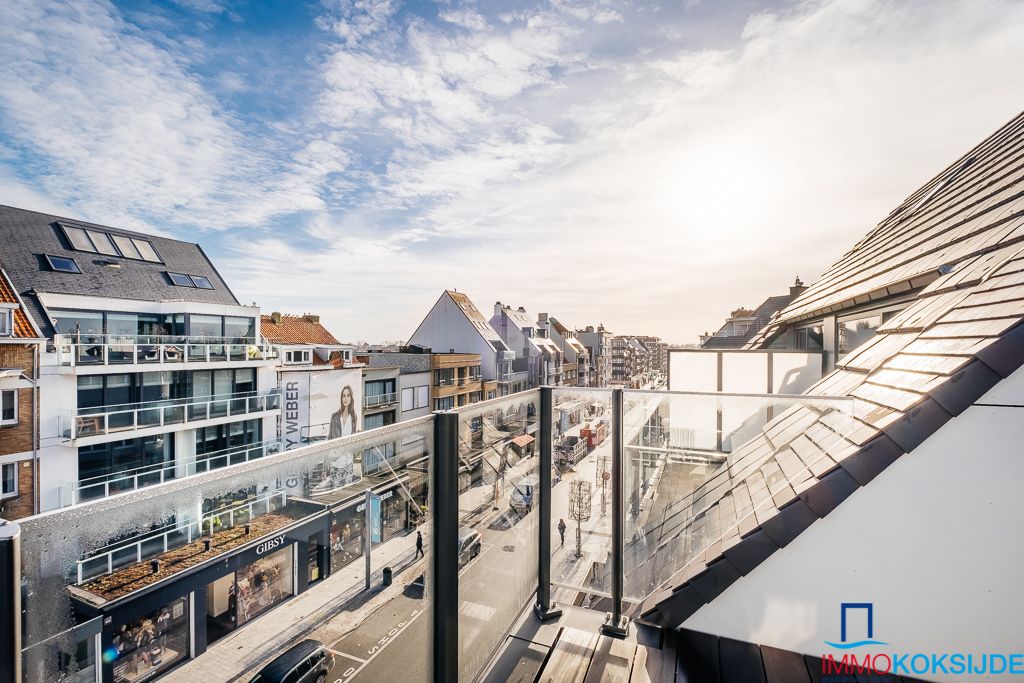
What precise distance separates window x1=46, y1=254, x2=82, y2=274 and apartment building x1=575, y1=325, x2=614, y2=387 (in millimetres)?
40319

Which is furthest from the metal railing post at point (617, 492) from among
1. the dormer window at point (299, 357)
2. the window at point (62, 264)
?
the dormer window at point (299, 357)

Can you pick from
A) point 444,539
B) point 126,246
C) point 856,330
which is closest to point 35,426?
point 126,246

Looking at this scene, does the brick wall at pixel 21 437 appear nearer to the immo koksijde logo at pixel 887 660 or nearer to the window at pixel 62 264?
the window at pixel 62 264

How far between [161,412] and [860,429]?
16.2 meters

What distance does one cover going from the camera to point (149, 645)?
708 mm

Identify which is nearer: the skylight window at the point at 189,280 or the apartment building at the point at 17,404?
the apartment building at the point at 17,404

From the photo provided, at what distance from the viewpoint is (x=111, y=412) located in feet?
39.9

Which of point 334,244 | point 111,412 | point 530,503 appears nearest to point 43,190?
point 111,412

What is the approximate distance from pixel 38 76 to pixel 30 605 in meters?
17.5

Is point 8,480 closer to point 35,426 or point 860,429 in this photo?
point 35,426

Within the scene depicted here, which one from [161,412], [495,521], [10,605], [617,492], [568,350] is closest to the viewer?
[10,605]

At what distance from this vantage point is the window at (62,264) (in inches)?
517

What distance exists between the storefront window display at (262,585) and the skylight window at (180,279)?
18.8 m

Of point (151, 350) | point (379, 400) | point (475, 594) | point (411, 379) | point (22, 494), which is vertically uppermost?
point (151, 350)
